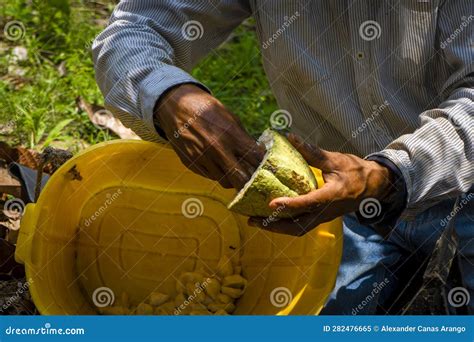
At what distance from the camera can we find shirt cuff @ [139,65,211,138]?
7.27ft

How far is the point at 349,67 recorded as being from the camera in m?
2.51

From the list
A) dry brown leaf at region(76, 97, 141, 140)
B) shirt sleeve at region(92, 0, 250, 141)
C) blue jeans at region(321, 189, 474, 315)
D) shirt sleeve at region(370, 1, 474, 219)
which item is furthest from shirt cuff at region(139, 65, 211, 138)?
dry brown leaf at region(76, 97, 141, 140)

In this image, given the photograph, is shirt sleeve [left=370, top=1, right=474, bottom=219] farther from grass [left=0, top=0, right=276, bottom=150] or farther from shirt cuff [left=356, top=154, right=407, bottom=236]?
grass [left=0, top=0, right=276, bottom=150]

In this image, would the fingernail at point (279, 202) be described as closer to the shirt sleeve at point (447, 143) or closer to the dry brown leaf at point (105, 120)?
the shirt sleeve at point (447, 143)

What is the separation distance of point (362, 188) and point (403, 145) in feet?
0.60

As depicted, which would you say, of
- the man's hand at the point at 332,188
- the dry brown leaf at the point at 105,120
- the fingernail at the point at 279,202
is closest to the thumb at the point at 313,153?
the man's hand at the point at 332,188

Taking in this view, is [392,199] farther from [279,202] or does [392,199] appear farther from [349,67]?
[349,67]

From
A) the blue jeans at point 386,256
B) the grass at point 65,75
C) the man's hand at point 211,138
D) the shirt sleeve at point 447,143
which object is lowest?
the grass at point 65,75

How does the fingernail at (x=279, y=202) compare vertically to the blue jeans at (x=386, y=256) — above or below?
above

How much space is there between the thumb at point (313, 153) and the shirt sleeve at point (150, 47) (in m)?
0.27

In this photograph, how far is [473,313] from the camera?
255cm

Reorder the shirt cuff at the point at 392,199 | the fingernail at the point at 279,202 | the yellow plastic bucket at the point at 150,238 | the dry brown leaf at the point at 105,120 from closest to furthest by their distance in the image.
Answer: the fingernail at the point at 279,202 → the shirt cuff at the point at 392,199 → the yellow plastic bucket at the point at 150,238 → the dry brown leaf at the point at 105,120

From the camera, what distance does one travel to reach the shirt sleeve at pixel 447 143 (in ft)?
7.34

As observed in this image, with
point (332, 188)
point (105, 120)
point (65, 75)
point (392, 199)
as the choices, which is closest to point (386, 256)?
point (392, 199)
